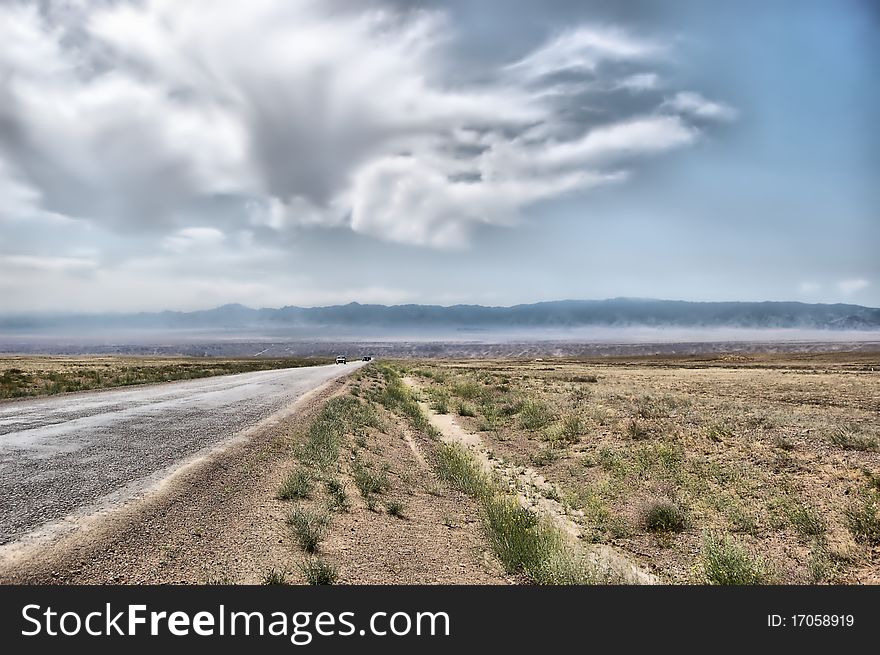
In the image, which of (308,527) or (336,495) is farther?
(336,495)

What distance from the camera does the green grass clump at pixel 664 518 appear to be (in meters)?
10.5

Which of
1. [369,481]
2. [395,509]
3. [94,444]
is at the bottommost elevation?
[395,509]

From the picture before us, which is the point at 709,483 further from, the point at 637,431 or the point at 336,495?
the point at 336,495

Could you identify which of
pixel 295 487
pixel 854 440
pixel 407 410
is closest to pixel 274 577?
pixel 295 487

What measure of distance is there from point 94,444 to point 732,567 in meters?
14.0

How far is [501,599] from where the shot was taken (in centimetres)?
534

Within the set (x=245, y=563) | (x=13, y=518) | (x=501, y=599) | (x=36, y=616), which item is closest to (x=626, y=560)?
(x=501, y=599)

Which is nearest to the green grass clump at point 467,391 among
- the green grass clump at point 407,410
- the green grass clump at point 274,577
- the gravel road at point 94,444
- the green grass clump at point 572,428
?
the green grass clump at point 407,410

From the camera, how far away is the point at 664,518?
10742 millimetres

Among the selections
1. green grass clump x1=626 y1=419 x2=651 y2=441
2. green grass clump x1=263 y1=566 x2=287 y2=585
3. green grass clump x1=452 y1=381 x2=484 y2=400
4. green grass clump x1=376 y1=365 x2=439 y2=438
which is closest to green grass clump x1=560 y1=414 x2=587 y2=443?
green grass clump x1=626 y1=419 x2=651 y2=441

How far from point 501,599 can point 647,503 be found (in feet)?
25.5

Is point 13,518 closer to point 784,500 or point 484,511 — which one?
point 484,511

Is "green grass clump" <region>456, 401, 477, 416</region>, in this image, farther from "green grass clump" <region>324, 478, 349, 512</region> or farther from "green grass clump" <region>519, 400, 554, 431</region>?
"green grass clump" <region>324, 478, 349, 512</region>

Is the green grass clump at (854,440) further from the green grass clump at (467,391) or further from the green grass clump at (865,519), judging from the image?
the green grass clump at (467,391)
